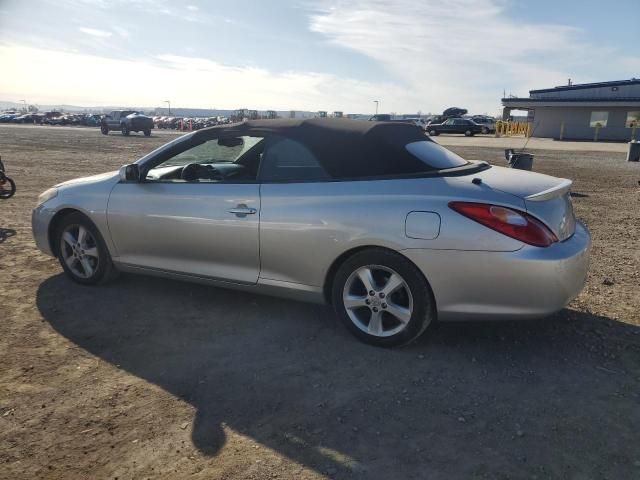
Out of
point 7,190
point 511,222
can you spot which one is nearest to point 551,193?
point 511,222

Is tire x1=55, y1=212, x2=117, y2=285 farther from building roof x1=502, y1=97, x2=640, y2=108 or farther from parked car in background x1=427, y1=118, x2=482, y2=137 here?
building roof x1=502, y1=97, x2=640, y2=108

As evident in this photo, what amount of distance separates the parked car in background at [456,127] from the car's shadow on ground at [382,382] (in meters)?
42.8

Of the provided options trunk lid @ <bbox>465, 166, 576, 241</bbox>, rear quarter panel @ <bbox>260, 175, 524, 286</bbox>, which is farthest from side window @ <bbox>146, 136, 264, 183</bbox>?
trunk lid @ <bbox>465, 166, 576, 241</bbox>

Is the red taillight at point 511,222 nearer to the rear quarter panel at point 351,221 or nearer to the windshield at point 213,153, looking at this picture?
the rear quarter panel at point 351,221

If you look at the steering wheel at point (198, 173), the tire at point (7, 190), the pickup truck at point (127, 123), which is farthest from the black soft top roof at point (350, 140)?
the pickup truck at point (127, 123)

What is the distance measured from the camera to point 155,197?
4.36 metres

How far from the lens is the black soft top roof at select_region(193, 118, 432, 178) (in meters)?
3.67

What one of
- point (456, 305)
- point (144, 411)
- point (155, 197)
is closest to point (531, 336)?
point (456, 305)

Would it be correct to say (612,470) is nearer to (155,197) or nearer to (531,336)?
(531,336)

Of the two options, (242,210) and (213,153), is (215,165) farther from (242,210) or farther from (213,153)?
(242,210)

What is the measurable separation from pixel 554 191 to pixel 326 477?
2.39 meters

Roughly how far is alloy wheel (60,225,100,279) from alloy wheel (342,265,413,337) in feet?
8.37

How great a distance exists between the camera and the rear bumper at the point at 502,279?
10.2ft

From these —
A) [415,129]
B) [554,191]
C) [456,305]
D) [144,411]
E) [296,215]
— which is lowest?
[144,411]
